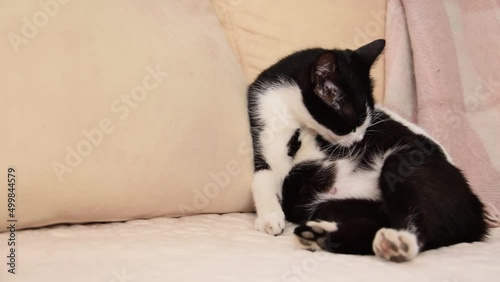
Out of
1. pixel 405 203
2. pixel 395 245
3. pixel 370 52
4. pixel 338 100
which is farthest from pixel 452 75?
pixel 395 245

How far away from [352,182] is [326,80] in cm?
25

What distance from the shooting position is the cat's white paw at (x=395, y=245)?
2.94 ft

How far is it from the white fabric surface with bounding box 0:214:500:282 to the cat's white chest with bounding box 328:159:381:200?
0.23 metres

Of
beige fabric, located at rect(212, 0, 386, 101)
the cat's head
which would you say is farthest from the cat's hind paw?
beige fabric, located at rect(212, 0, 386, 101)

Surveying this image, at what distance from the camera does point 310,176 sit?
129 cm

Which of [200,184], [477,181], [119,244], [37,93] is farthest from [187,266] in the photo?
[477,181]

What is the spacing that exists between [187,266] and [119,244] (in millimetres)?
168

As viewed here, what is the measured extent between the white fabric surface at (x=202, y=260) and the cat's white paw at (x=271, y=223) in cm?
4

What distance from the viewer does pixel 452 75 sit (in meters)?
1.58

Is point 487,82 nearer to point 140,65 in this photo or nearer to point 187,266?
point 140,65

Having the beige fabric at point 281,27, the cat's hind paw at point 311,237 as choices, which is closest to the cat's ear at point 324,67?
the beige fabric at point 281,27

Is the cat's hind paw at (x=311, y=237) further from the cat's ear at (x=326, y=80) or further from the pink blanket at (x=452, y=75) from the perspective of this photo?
the pink blanket at (x=452, y=75)

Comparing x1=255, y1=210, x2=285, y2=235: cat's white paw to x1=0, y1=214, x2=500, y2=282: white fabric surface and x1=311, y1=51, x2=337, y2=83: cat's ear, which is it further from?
x1=311, y1=51, x2=337, y2=83: cat's ear

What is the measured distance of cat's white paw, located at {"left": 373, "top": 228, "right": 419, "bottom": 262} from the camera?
90 cm
